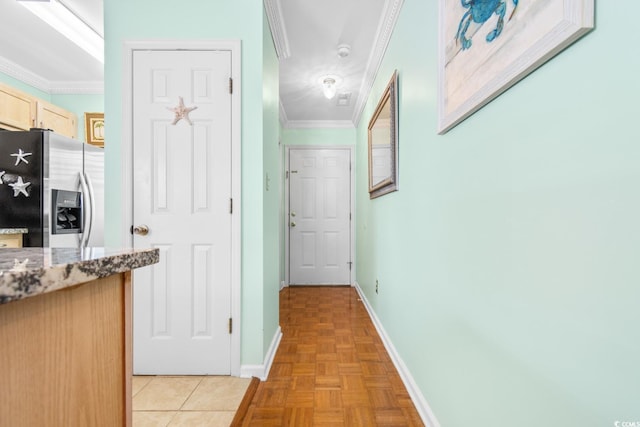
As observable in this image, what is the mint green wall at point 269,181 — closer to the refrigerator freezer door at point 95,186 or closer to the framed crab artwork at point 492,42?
the framed crab artwork at point 492,42

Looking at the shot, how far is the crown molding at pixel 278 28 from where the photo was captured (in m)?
2.07

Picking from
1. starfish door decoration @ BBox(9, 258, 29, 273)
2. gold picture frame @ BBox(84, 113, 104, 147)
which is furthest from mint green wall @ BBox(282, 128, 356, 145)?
starfish door decoration @ BBox(9, 258, 29, 273)

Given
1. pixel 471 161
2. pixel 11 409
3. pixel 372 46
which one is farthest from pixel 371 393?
pixel 372 46

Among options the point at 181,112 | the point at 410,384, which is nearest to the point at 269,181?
the point at 181,112

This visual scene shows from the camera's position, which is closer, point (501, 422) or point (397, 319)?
point (501, 422)

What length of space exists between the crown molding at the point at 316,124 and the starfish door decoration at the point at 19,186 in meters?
2.94

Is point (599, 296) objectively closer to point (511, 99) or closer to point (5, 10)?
point (511, 99)

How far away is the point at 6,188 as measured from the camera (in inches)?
89.6

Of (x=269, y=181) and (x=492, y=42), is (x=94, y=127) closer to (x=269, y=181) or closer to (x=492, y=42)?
(x=269, y=181)

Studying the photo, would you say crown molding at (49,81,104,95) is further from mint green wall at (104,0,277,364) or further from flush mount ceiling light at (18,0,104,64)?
mint green wall at (104,0,277,364)

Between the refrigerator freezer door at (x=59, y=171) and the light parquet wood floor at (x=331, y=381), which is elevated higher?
the refrigerator freezer door at (x=59, y=171)

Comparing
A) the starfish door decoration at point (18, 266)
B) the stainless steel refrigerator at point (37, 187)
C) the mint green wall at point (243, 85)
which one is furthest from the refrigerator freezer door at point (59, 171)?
the starfish door decoration at point (18, 266)

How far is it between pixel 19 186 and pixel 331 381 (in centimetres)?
256

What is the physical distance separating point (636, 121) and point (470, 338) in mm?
813
